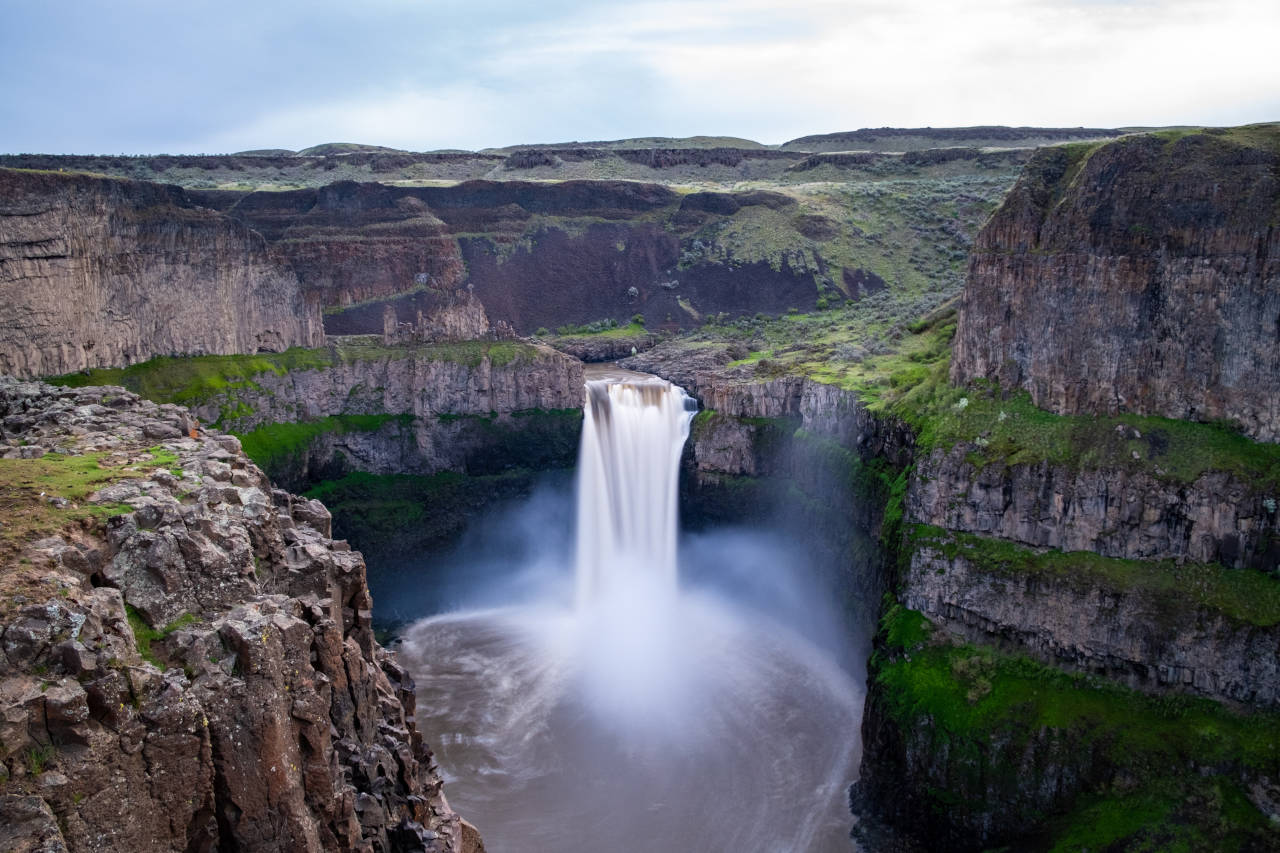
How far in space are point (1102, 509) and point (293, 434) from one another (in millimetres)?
41301

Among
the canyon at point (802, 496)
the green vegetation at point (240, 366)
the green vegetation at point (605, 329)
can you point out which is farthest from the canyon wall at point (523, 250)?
the green vegetation at point (240, 366)

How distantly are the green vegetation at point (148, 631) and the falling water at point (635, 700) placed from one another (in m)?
19.4

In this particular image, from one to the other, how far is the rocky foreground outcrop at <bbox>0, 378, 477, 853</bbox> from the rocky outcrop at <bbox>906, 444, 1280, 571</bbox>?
21.1m

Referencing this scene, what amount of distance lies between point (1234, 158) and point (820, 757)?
25.3m

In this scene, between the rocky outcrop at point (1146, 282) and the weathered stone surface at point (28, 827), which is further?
the rocky outcrop at point (1146, 282)

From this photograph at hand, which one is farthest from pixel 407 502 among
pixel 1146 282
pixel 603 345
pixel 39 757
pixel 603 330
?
pixel 39 757

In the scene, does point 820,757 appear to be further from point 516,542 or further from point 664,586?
point 516,542

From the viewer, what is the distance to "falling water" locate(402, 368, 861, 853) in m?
34.0

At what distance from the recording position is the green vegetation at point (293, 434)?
52.9m

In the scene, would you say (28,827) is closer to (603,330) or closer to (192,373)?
(192,373)

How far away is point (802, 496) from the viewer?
165ft

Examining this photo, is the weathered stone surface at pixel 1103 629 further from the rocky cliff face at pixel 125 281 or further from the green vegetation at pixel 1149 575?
the rocky cliff face at pixel 125 281

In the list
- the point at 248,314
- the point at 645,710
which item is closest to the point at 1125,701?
the point at 645,710

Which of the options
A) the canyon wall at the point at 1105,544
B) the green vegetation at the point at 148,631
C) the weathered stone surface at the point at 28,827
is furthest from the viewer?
the canyon wall at the point at 1105,544
